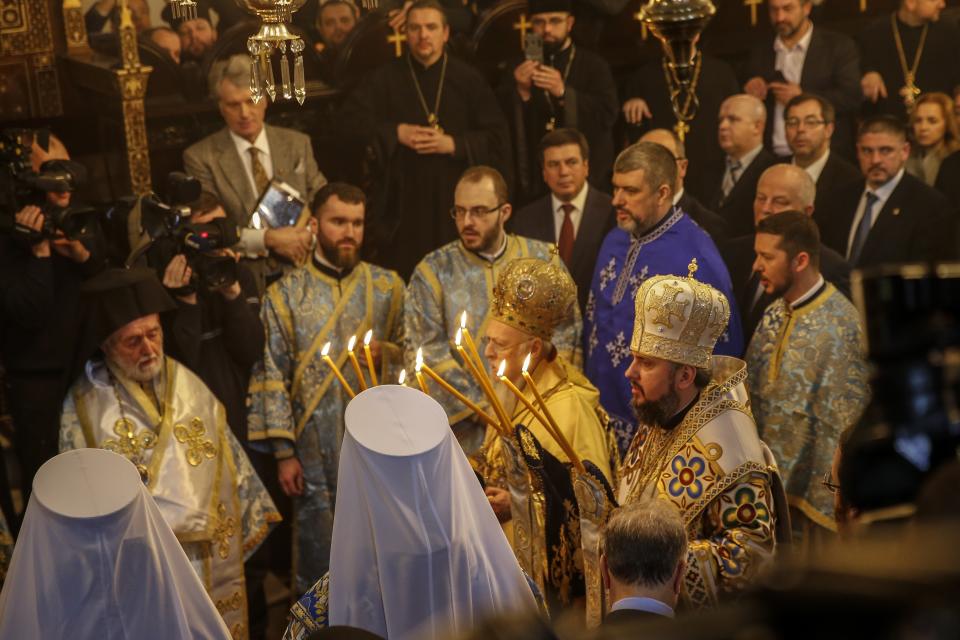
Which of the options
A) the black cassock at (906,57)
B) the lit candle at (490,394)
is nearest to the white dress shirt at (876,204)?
the black cassock at (906,57)

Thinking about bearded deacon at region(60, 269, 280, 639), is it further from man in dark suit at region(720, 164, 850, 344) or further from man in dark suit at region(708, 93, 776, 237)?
man in dark suit at region(708, 93, 776, 237)

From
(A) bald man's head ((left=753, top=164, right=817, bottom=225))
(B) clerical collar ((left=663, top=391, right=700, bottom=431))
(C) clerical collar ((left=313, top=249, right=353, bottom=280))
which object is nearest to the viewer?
(B) clerical collar ((left=663, top=391, right=700, bottom=431))

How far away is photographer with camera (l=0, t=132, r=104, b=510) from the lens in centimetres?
623

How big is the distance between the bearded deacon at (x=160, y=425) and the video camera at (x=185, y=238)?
491 millimetres

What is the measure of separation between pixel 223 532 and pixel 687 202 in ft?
10.5

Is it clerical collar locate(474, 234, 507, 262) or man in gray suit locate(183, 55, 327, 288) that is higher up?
man in gray suit locate(183, 55, 327, 288)

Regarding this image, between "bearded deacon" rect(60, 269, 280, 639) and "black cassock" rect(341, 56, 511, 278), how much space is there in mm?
2136

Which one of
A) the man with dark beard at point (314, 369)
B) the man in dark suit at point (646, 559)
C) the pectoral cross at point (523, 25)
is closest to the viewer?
the man in dark suit at point (646, 559)

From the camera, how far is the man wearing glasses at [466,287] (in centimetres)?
670

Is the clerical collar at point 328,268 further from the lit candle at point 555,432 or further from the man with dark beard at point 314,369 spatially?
the lit candle at point 555,432

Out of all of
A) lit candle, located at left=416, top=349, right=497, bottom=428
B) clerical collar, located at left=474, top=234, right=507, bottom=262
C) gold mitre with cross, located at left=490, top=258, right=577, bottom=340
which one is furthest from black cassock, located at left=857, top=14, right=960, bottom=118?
lit candle, located at left=416, top=349, right=497, bottom=428

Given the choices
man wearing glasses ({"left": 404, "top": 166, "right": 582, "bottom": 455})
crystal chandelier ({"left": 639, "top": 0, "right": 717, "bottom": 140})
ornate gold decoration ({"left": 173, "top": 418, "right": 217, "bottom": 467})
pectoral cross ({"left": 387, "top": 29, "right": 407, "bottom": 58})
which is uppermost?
crystal chandelier ({"left": 639, "top": 0, "right": 717, "bottom": 140})

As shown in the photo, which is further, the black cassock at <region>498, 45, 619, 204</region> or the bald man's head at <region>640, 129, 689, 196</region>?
the black cassock at <region>498, 45, 619, 204</region>

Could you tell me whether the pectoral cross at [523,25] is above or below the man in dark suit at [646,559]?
above
